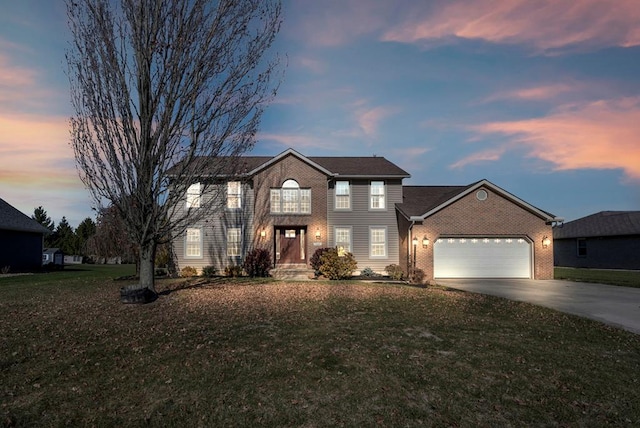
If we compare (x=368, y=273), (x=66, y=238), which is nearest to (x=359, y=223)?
(x=368, y=273)

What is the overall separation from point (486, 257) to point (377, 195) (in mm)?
6981

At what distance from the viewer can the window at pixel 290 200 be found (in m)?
21.8

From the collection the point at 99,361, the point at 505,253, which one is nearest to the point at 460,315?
the point at 99,361

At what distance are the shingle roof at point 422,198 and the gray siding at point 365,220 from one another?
95 centimetres

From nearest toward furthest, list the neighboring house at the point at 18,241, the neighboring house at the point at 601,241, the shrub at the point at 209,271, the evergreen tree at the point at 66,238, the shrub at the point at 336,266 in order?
the shrub at the point at 336,266, the shrub at the point at 209,271, the neighboring house at the point at 18,241, the neighboring house at the point at 601,241, the evergreen tree at the point at 66,238

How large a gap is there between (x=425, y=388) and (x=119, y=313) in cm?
762

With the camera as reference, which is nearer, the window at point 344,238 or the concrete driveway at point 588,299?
the concrete driveway at point 588,299

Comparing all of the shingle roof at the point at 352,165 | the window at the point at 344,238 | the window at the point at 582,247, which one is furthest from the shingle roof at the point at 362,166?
the window at the point at 582,247

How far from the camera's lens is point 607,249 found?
30562 mm

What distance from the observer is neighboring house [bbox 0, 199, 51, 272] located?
23891mm

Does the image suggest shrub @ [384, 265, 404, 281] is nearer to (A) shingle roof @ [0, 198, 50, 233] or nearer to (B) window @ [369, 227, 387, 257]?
(B) window @ [369, 227, 387, 257]

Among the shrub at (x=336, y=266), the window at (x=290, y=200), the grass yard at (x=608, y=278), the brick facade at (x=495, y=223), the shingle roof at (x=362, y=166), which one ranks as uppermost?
the shingle roof at (x=362, y=166)

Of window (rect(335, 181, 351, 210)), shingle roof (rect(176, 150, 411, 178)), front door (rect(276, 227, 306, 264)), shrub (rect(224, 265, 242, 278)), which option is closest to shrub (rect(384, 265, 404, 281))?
window (rect(335, 181, 351, 210))

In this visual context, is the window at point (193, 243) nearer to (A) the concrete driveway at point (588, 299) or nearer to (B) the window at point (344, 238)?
(B) the window at point (344, 238)
